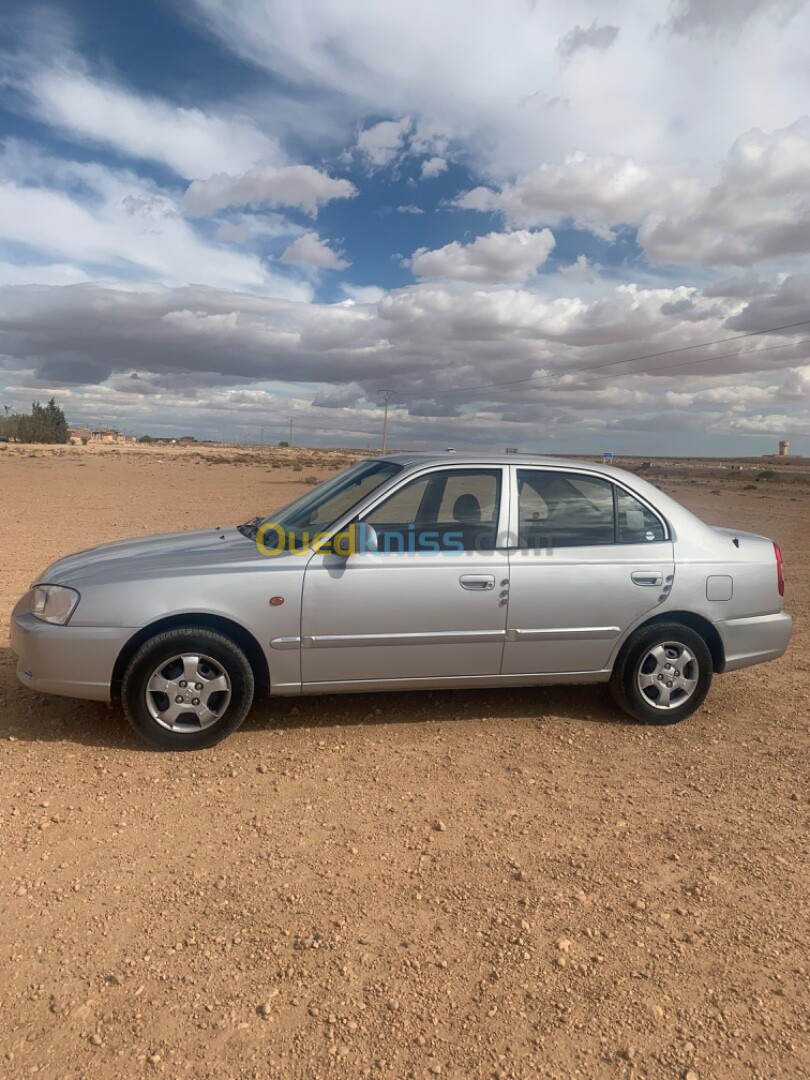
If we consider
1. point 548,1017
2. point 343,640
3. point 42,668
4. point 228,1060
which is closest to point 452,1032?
point 548,1017

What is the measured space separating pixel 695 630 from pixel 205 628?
3.02 meters

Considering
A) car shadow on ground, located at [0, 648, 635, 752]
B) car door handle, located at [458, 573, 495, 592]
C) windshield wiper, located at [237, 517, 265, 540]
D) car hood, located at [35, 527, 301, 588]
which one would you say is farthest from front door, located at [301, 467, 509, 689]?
windshield wiper, located at [237, 517, 265, 540]

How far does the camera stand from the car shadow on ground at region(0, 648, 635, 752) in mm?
4234

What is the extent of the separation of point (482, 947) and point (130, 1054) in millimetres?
1165

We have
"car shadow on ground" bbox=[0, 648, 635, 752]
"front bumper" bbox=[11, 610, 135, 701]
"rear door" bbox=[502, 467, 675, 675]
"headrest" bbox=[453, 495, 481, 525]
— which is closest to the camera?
"front bumper" bbox=[11, 610, 135, 701]

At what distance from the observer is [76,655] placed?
386cm

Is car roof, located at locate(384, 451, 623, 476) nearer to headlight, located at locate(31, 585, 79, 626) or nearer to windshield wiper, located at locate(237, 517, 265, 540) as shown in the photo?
windshield wiper, located at locate(237, 517, 265, 540)

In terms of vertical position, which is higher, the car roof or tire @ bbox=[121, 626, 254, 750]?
the car roof

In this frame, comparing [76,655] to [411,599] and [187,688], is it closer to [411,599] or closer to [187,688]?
[187,688]

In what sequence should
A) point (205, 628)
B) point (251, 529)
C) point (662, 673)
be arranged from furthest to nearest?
point (251, 529) → point (662, 673) → point (205, 628)

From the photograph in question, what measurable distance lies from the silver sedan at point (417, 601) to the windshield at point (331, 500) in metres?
0.02

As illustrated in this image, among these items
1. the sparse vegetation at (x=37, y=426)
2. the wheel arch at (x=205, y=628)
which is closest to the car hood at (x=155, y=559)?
the wheel arch at (x=205, y=628)

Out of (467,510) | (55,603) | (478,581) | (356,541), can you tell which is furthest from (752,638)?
(55,603)

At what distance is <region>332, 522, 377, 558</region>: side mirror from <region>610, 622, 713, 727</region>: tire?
1733mm
